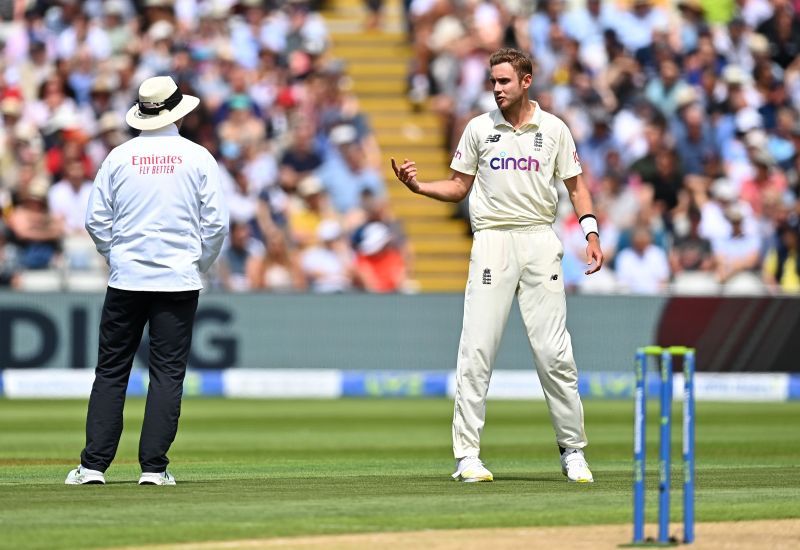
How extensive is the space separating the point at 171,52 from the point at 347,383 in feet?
15.2

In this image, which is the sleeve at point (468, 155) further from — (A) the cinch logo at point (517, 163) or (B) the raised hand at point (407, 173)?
(B) the raised hand at point (407, 173)

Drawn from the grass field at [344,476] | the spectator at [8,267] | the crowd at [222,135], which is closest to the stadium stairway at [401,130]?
the crowd at [222,135]

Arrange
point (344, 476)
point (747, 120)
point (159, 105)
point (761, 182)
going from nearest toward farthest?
point (159, 105), point (344, 476), point (761, 182), point (747, 120)

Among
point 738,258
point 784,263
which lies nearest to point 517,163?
point 738,258

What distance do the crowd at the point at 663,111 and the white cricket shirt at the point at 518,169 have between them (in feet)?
36.8

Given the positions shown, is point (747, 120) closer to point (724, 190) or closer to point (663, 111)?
point (663, 111)

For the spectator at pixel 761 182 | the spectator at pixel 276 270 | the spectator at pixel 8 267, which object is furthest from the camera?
the spectator at pixel 761 182

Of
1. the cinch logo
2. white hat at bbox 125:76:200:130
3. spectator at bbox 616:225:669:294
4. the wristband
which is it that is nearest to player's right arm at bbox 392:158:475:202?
the cinch logo

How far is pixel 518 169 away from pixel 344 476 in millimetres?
2071

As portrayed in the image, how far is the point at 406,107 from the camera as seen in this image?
24844mm

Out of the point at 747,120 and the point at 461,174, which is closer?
the point at 461,174

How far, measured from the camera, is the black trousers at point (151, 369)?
9.47 m

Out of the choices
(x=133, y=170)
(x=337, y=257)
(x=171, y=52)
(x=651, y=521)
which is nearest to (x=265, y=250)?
(x=337, y=257)

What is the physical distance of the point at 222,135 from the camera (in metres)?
21.9
